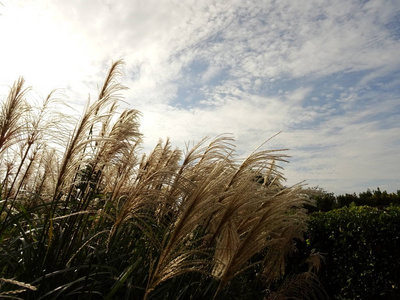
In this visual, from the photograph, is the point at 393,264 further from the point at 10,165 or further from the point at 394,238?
the point at 10,165

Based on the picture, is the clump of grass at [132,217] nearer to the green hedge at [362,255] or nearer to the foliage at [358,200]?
the green hedge at [362,255]

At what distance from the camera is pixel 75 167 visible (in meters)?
2.79

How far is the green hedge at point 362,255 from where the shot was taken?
585cm

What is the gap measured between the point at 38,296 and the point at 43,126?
1534 mm

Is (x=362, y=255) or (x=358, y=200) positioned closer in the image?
(x=362, y=255)

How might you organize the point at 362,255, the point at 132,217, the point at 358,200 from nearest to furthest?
the point at 132,217, the point at 362,255, the point at 358,200

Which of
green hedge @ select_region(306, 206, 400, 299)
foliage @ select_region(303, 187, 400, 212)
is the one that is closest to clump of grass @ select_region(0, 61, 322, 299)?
green hedge @ select_region(306, 206, 400, 299)

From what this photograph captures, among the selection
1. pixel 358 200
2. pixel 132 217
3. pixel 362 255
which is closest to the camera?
pixel 132 217

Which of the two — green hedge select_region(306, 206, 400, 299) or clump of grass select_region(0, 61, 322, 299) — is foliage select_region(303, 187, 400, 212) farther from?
clump of grass select_region(0, 61, 322, 299)

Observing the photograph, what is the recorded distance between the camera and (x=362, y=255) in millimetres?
6109

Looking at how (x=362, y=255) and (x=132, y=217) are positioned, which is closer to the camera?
(x=132, y=217)

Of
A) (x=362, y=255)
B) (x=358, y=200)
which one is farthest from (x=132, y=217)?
(x=358, y=200)

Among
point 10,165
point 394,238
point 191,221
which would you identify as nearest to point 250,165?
point 191,221

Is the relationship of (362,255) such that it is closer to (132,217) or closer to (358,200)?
(132,217)
